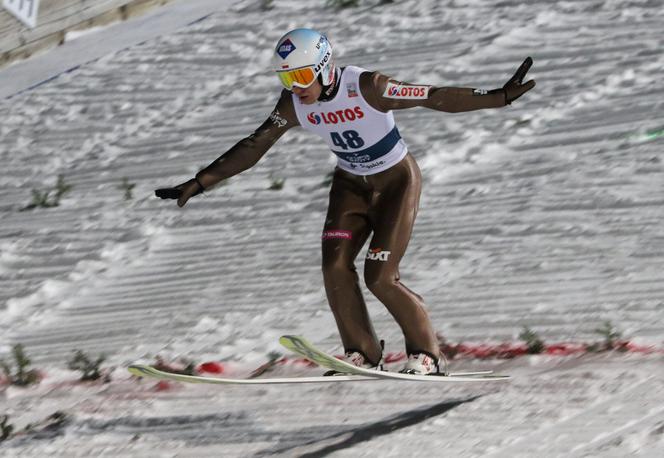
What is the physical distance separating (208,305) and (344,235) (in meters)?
2.25

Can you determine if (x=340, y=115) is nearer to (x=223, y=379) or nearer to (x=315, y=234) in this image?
(x=223, y=379)

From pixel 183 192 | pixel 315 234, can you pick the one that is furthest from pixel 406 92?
pixel 315 234

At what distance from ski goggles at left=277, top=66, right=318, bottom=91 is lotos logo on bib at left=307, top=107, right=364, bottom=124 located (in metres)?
0.18

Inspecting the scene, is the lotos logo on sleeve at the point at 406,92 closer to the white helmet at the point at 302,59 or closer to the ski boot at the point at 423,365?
the white helmet at the point at 302,59

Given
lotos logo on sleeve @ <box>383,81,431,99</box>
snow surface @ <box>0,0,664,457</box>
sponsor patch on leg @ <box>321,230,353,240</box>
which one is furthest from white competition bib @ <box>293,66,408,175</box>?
snow surface @ <box>0,0,664,457</box>

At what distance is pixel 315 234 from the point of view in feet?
29.0

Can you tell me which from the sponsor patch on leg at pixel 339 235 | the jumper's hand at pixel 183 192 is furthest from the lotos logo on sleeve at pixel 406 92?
the jumper's hand at pixel 183 192

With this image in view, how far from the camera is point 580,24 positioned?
11.0 m

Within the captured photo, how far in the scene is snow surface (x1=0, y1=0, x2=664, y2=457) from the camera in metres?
6.03

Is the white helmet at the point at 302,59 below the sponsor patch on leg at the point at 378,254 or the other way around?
the other way around

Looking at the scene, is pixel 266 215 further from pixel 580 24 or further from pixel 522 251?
pixel 580 24

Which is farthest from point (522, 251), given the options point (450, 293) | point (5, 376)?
point (5, 376)

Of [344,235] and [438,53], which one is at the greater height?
[344,235]

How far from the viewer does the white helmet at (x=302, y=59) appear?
5727mm
